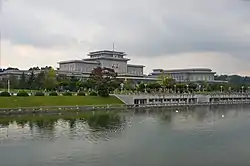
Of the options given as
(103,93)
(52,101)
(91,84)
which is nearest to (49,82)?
(91,84)

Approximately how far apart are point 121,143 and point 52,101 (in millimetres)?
20688

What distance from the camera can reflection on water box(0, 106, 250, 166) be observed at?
1592cm

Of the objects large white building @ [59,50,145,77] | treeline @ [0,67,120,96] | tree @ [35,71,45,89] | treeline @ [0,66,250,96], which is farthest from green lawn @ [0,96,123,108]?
large white building @ [59,50,145,77]

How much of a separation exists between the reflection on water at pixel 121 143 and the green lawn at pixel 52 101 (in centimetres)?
726

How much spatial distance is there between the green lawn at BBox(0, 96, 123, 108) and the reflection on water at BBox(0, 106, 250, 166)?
7263 millimetres

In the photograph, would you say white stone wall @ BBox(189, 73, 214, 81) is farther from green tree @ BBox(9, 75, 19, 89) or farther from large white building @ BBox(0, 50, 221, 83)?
green tree @ BBox(9, 75, 19, 89)

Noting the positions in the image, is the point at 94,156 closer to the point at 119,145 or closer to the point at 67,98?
the point at 119,145

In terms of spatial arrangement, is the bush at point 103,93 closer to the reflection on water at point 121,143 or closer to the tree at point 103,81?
the tree at point 103,81

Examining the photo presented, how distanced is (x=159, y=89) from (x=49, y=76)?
689 inches

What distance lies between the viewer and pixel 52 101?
38938 mm

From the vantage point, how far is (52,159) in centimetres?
1602

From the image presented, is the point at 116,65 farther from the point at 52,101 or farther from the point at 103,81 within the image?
the point at 52,101

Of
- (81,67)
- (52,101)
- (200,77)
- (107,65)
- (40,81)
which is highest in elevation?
(107,65)

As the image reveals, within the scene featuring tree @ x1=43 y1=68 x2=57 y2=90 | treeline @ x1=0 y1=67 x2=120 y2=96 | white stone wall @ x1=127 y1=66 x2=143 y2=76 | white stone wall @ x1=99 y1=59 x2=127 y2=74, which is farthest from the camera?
white stone wall @ x1=127 y1=66 x2=143 y2=76
